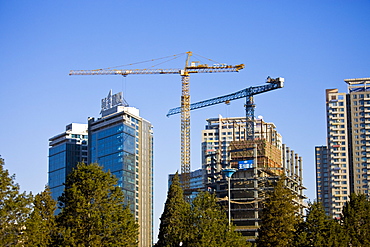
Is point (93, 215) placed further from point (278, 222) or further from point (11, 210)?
point (278, 222)

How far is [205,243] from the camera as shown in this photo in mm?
61031

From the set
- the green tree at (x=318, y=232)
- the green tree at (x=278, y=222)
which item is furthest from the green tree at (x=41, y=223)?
the green tree at (x=278, y=222)

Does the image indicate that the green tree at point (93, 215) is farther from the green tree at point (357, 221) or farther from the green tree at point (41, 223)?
the green tree at point (357, 221)

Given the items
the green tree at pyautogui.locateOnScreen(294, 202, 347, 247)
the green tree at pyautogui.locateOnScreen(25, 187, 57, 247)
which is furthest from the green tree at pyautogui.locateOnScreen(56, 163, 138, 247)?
the green tree at pyautogui.locateOnScreen(294, 202, 347, 247)

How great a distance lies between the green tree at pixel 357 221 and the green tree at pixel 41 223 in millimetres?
32535

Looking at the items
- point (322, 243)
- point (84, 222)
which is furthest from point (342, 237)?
point (84, 222)

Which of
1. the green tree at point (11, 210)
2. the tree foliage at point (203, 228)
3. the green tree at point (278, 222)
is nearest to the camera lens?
the green tree at point (11, 210)

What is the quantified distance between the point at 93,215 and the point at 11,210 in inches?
300

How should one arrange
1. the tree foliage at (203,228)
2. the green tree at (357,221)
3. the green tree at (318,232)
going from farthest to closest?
the green tree at (357,221), the green tree at (318,232), the tree foliage at (203,228)

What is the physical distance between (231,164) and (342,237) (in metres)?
85.4

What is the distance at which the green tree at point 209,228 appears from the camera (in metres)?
61.7

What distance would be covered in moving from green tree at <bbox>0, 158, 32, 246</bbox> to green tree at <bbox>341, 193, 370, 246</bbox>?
125 ft

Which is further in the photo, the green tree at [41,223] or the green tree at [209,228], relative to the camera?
the green tree at [209,228]

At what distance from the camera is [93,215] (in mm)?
54000
